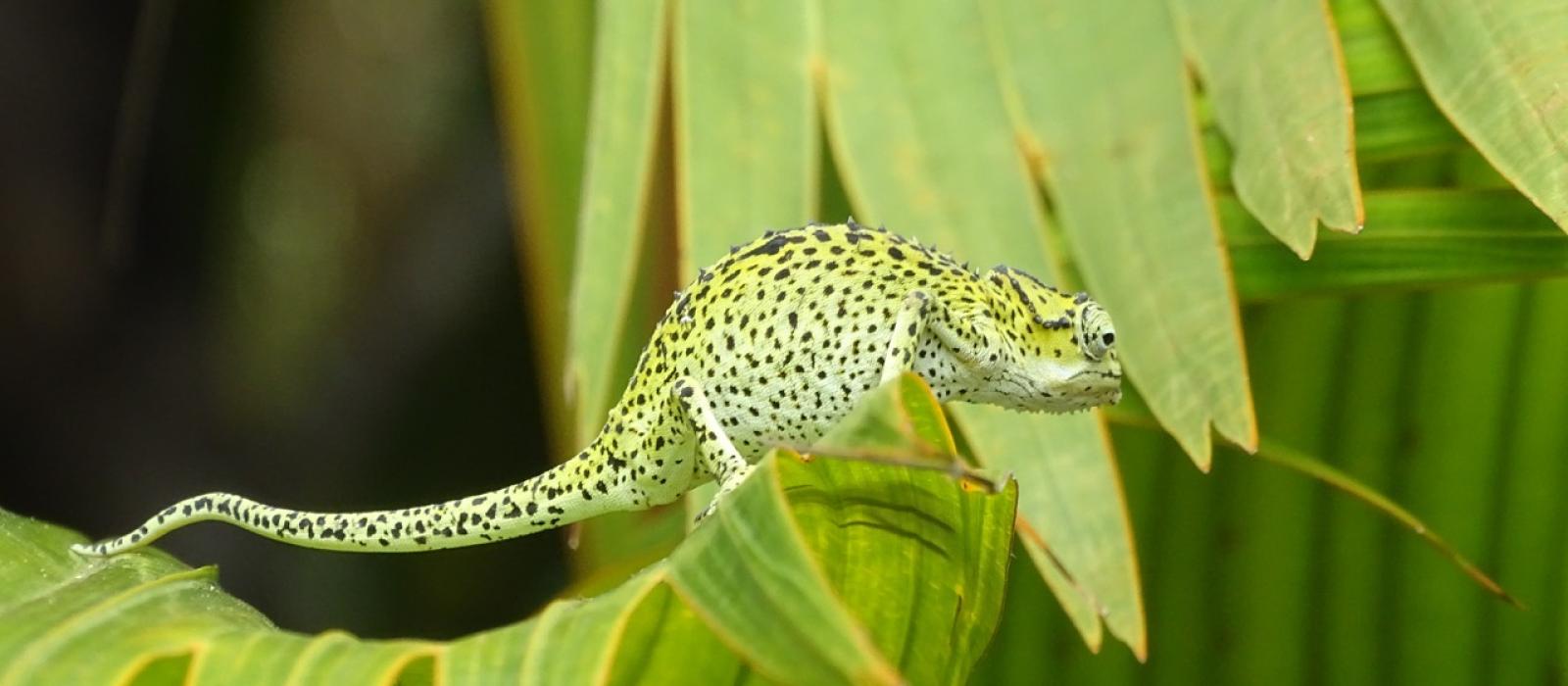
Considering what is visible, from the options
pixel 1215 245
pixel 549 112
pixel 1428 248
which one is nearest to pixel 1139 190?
pixel 1215 245

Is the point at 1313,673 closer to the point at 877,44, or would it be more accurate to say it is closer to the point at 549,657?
the point at 877,44

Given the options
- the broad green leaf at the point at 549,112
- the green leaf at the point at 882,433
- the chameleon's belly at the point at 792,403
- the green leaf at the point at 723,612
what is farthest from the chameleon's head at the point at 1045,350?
the broad green leaf at the point at 549,112

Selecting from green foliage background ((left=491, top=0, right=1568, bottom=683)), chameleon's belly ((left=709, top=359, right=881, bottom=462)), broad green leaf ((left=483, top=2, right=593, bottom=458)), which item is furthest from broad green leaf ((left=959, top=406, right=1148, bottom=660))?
broad green leaf ((left=483, top=2, right=593, bottom=458))

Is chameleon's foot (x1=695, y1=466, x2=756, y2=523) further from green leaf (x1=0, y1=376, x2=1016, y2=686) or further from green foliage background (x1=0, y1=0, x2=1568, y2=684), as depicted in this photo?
green leaf (x1=0, y1=376, x2=1016, y2=686)

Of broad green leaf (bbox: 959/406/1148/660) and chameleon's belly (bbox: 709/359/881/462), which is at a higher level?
chameleon's belly (bbox: 709/359/881/462)

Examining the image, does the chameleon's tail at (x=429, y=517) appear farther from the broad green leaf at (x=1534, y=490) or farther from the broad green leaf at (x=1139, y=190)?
the broad green leaf at (x=1534, y=490)

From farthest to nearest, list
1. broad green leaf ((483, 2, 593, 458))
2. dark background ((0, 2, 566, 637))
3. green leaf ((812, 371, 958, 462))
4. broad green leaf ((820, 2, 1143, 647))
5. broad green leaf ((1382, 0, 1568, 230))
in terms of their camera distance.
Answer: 1. dark background ((0, 2, 566, 637))
2. broad green leaf ((483, 2, 593, 458))
3. broad green leaf ((820, 2, 1143, 647))
4. broad green leaf ((1382, 0, 1568, 230))
5. green leaf ((812, 371, 958, 462))

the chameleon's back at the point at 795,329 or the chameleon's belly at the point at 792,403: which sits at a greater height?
the chameleon's back at the point at 795,329
